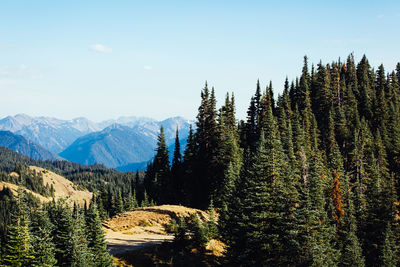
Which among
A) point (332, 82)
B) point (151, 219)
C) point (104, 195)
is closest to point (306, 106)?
point (332, 82)

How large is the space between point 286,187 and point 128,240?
2140 centimetres

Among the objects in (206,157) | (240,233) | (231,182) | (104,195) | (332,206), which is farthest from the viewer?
(104,195)

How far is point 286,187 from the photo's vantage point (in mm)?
33969

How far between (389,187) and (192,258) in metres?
45.8

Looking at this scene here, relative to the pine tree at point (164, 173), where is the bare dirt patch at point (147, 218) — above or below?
below

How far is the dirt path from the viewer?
1486 inches

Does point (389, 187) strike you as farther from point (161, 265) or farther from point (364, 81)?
point (364, 81)

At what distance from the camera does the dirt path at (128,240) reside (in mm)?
37747

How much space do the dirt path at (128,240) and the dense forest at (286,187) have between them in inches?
193

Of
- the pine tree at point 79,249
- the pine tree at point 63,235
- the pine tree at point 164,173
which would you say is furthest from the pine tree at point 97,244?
the pine tree at point 164,173

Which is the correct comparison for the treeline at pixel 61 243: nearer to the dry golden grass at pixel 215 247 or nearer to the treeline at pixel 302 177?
the dry golden grass at pixel 215 247

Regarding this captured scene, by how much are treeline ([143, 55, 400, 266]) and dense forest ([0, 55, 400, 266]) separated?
183 mm

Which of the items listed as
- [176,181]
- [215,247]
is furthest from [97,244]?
[176,181]

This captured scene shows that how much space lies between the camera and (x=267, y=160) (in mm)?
32656
